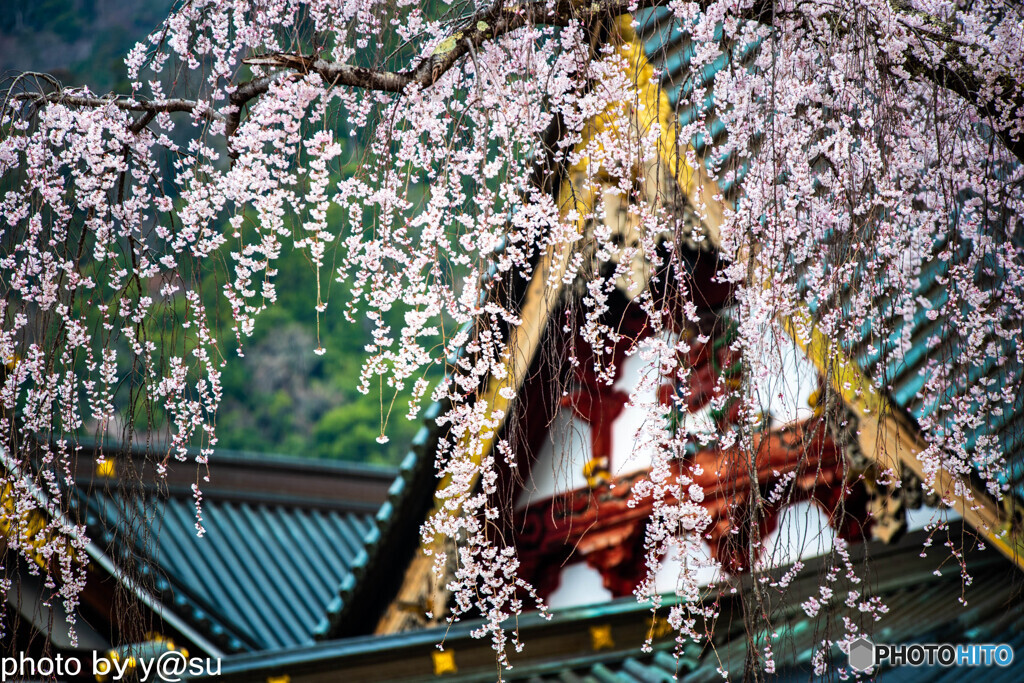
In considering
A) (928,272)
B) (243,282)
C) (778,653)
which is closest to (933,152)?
(928,272)

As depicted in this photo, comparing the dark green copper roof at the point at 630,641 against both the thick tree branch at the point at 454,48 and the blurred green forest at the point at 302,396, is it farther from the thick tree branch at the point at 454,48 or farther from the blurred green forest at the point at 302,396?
the blurred green forest at the point at 302,396

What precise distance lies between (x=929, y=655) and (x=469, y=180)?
2.91m

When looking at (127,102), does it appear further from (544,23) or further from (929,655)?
(929,655)

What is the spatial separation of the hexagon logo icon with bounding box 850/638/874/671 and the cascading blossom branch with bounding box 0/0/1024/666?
94 centimetres

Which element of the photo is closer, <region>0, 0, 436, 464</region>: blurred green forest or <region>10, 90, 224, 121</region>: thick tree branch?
<region>10, 90, 224, 121</region>: thick tree branch

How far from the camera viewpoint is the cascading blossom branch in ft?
9.75

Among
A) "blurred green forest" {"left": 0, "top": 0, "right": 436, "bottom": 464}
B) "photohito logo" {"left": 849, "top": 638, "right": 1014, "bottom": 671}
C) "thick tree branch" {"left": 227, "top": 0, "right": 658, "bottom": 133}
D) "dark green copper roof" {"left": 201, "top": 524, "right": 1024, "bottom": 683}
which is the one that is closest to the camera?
"thick tree branch" {"left": 227, "top": 0, "right": 658, "bottom": 133}

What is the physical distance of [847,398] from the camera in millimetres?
3707

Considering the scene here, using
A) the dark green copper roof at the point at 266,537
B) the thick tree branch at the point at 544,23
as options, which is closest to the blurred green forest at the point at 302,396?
the dark green copper roof at the point at 266,537

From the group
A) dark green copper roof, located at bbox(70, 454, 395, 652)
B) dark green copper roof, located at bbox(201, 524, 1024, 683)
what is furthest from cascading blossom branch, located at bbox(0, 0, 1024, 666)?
dark green copper roof, located at bbox(70, 454, 395, 652)

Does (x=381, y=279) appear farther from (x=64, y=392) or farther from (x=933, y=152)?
(x=933, y=152)

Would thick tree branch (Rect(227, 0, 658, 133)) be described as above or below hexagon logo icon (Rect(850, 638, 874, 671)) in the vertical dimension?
above

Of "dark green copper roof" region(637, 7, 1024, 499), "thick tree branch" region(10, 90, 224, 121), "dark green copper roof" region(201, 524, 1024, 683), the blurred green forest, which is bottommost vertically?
"dark green copper roof" region(201, 524, 1024, 683)

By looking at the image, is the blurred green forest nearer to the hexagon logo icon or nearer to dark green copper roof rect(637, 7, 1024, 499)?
dark green copper roof rect(637, 7, 1024, 499)
